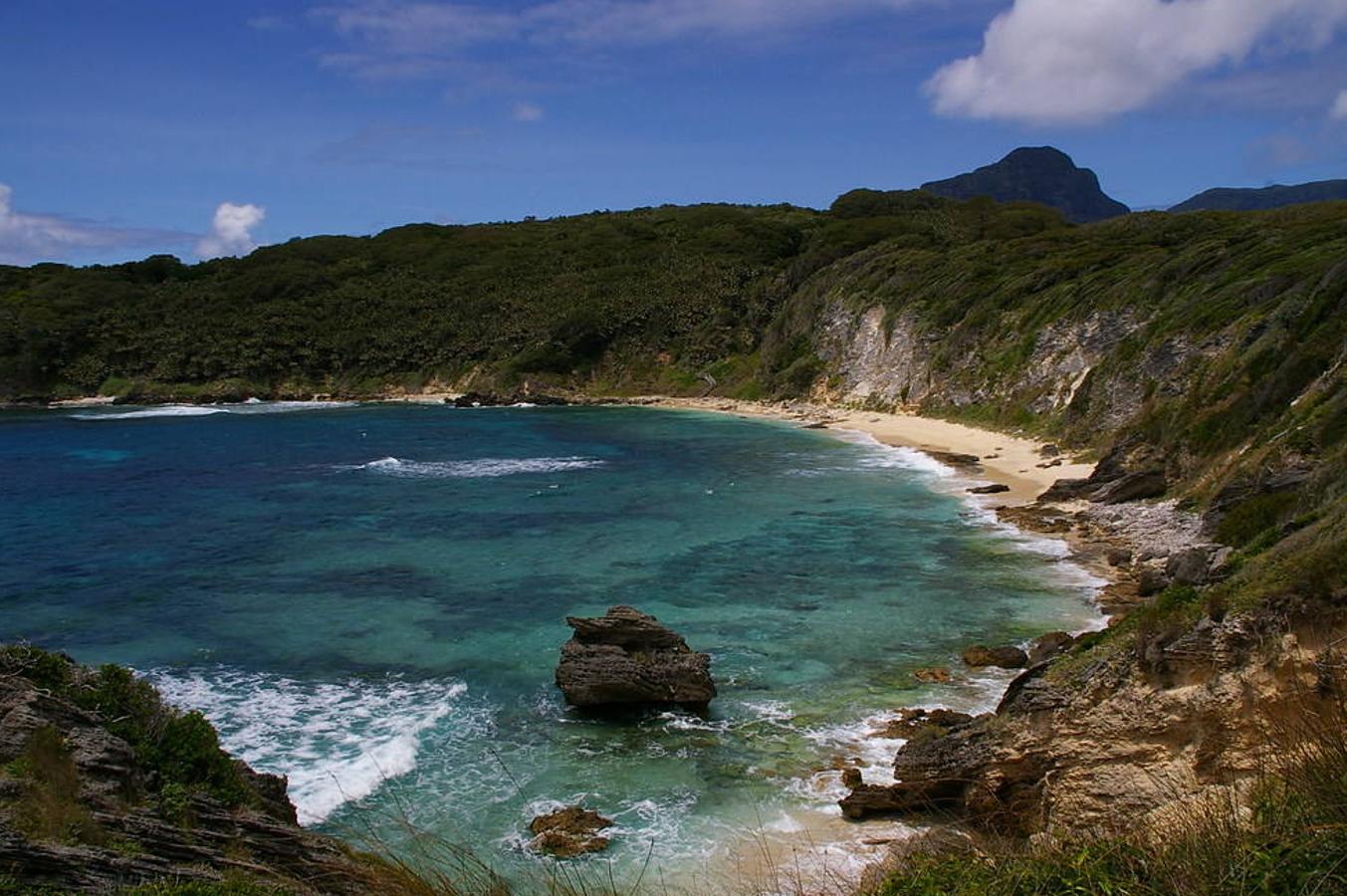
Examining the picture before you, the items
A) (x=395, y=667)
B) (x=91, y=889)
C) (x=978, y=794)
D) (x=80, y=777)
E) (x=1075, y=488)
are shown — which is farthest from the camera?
(x=1075, y=488)

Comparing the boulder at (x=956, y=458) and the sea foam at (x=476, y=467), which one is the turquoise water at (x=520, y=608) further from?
the boulder at (x=956, y=458)

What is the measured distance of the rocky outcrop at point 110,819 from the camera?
7465 mm

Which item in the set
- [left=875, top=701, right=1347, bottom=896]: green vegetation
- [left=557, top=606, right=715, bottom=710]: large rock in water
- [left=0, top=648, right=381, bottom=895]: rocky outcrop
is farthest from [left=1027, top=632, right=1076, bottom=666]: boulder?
[left=0, top=648, right=381, bottom=895]: rocky outcrop

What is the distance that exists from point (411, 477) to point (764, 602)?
29.3 metres

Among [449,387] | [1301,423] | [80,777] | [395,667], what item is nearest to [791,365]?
[449,387]

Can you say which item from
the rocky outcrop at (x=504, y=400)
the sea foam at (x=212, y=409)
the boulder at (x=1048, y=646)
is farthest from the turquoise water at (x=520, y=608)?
the rocky outcrop at (x=504, y=400)

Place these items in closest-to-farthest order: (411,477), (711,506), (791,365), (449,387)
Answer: (711,506), (411,477), (791,365), (449,387)

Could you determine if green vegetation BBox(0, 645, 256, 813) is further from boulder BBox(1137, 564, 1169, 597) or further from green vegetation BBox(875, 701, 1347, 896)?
boulder BBox(1137, 564, 1169, 597)

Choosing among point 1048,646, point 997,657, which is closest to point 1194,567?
point 1048,646

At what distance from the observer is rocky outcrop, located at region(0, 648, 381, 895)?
294 inches

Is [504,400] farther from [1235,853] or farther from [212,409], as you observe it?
[1235,853]

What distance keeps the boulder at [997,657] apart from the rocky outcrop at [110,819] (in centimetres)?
1496

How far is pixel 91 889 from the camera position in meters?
7.26

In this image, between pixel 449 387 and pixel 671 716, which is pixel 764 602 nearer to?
pixel 671 716
